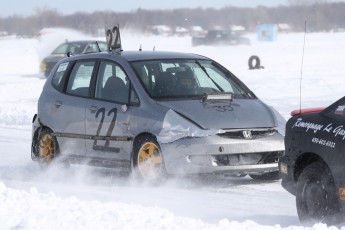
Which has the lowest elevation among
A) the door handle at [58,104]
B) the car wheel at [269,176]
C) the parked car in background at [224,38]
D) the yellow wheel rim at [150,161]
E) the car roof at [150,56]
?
the parked car in background at [224,38]

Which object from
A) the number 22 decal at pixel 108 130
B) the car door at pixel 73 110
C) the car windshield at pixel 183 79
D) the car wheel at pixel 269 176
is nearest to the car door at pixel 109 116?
the number 22 decal at pixel 108 130

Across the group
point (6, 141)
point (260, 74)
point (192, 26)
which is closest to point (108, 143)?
point (6, 141)

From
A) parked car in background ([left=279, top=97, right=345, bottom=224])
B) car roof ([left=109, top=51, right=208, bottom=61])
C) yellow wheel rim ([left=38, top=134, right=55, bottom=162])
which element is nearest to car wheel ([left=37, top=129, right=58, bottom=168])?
yellow wheel rim ([left=38, top=134, right=55, bottom=162])

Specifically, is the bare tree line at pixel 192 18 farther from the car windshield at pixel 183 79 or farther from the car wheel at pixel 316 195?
the car wheel at pixel 316 195

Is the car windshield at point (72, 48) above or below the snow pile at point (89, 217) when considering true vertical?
below

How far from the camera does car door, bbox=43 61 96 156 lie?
10.3 metres

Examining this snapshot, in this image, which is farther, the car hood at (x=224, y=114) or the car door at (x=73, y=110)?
the car door at (x=73, y=110)

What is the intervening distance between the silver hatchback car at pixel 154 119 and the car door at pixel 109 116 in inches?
0.4

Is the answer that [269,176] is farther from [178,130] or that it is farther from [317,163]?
[317,163]

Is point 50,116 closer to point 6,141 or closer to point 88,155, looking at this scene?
point 88,155

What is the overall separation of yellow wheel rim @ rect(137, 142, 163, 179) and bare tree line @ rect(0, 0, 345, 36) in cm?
4179

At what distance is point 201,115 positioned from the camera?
29.9ft

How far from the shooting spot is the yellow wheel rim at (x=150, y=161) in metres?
9.10

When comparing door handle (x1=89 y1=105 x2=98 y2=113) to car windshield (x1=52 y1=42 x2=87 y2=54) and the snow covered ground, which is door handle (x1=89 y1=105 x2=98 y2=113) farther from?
car windshield (x1=52 y1=42 x2=87 y2=54)
